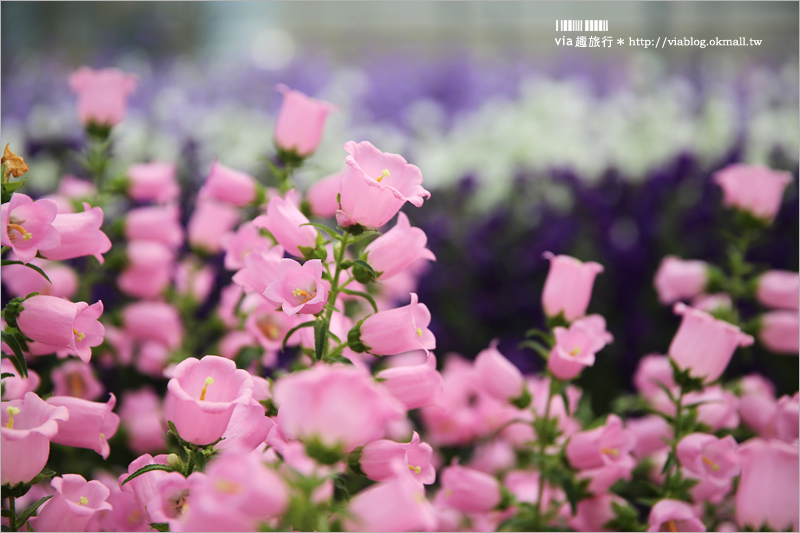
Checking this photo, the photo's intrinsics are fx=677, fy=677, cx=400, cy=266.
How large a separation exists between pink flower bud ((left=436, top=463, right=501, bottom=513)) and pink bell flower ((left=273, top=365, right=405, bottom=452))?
Result: 628 millimetres

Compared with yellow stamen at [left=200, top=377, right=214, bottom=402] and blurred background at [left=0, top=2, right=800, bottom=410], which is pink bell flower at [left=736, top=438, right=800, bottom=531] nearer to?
yellow stamen at [left=200, top=377, right=214, bottom=402]

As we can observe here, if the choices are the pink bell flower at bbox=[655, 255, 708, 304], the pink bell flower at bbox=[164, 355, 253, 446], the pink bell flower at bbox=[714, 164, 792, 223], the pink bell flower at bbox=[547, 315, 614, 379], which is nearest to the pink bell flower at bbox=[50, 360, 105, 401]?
the pink bell flower at bbox=[164, 355, 253, 446]

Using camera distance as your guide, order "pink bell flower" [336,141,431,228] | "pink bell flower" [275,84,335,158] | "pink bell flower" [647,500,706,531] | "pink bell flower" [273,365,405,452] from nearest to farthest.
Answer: "pink bell flower" [273,365,405,452], "pink bell flower" [336,141,431,228], "pink bell flower" [647,500,706,531], "pink bell flower" [275,84,335,158]

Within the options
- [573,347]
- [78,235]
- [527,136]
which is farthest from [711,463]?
[527,136]

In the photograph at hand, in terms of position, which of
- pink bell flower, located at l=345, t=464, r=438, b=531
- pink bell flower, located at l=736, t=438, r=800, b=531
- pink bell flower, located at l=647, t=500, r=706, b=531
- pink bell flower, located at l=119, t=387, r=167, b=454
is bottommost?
pink bell flower, located at l=119, t=387, r=167, b=454

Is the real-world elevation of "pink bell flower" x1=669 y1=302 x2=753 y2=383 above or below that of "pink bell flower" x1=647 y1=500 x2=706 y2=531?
above

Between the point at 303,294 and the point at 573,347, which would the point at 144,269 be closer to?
→ the point at 303,294

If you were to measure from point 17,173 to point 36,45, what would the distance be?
713 centimetres

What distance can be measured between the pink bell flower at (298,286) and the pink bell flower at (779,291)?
111 centimetres

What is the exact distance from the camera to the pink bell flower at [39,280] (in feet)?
3.95

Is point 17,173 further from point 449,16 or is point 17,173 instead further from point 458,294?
point 449,16

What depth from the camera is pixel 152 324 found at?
1592 mm

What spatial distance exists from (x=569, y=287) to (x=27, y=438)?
0.84 m

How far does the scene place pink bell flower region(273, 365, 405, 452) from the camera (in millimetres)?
584
